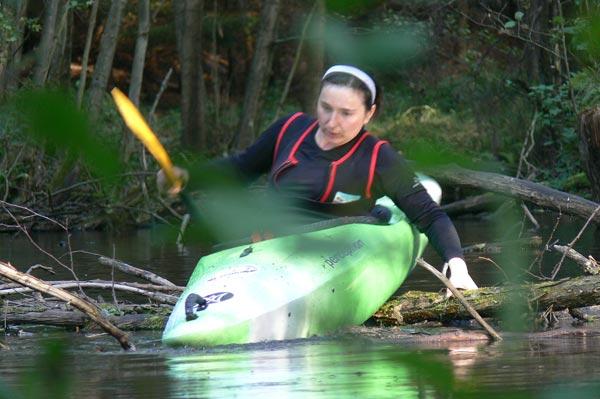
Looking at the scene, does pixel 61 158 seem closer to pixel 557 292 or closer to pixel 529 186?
pixel 557 292

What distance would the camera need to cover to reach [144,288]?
6.14 meters

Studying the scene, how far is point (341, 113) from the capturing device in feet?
14.5

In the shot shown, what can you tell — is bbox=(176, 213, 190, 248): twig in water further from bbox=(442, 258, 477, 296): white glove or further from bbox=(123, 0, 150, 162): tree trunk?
bbox=(123, 0, 150, 162): tree trunk

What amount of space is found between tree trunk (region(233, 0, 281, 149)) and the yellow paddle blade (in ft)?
58.6

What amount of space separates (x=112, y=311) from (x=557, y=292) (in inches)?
80.2

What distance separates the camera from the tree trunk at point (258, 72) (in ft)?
63.0

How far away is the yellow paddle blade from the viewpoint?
45.6 inches

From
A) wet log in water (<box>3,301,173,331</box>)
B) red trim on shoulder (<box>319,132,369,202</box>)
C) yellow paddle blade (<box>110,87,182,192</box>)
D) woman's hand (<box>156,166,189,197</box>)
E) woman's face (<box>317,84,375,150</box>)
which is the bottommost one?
wet log in water (<box>3,301,173,331</box>)

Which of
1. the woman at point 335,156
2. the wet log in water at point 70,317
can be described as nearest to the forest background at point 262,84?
the woman at point 335,156

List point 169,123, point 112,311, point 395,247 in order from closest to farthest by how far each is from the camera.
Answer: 1. point 395,247
2. point 112,311
3. point 169,123

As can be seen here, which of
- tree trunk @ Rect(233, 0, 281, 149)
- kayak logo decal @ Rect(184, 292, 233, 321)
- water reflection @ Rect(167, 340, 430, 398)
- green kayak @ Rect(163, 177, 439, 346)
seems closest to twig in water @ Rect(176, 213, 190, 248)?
water reflection @ Rect(167, 340, 430, 398)

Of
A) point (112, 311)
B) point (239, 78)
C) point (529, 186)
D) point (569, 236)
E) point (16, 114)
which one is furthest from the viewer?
point (239, 78)

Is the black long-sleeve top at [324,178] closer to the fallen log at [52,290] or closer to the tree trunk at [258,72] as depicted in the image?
the fallen log at [52,290]

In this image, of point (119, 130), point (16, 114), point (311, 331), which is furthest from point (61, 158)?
point (311, 331)
